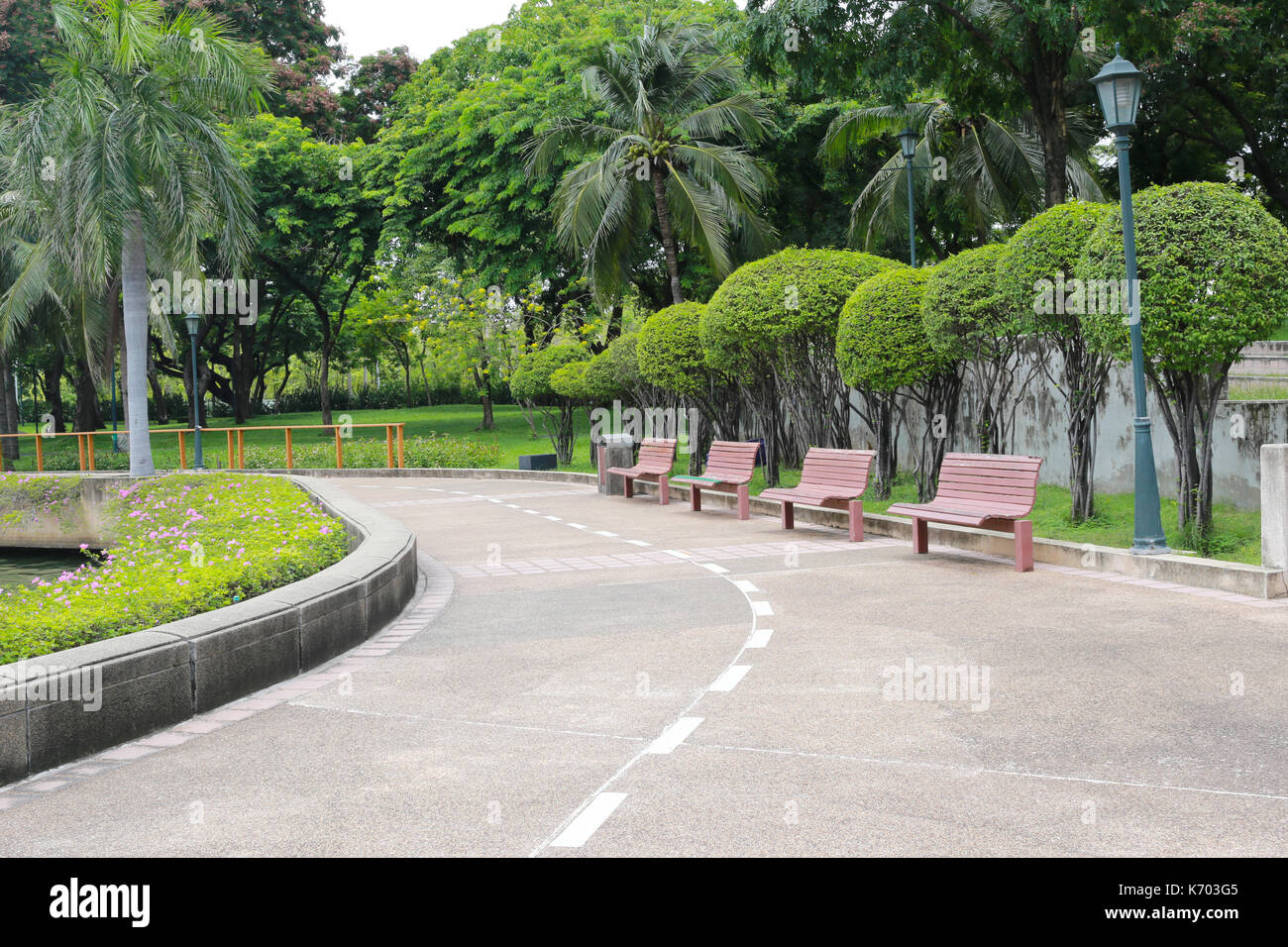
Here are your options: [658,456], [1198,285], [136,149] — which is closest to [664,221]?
[658,456]

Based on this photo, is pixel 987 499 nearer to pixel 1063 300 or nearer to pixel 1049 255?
pixel 1063 300

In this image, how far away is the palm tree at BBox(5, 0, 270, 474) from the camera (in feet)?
70.8

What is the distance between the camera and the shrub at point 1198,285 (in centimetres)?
964

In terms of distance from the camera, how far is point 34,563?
80.4 ft

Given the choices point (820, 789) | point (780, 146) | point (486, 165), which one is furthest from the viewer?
point (486, 165)

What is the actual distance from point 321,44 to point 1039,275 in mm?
40327

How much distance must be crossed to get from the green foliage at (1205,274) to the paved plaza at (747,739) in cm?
227

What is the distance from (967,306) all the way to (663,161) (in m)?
14.4

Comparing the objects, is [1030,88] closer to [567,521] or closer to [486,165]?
[567,521]

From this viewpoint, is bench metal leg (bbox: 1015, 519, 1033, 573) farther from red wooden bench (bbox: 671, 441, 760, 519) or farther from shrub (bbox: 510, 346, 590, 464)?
shrub (bbox: 510, 346, 590, 464)

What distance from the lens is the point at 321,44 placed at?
45531 mm

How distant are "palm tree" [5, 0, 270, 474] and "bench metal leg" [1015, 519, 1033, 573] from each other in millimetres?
17694

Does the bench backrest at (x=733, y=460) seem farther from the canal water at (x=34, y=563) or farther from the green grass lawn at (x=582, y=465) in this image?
the canal water at (x=34, y=563)

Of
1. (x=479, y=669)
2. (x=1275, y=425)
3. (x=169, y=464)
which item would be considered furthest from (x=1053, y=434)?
(x=169, y=464)
